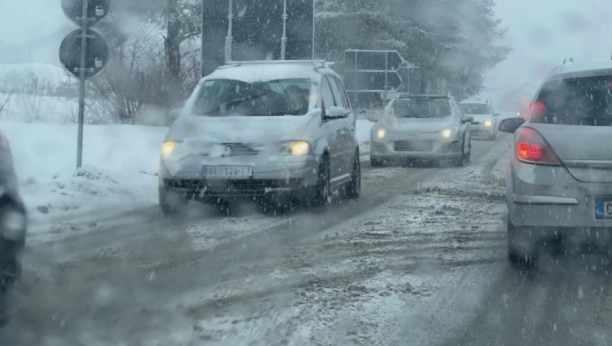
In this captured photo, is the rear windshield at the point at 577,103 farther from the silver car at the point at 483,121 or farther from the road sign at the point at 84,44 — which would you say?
the silver car at the point at 483,121

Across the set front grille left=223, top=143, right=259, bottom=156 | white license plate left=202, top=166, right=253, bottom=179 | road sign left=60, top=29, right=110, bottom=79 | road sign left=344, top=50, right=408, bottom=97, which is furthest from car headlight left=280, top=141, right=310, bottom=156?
road sign left=344, top=50, right=408, bottom=97

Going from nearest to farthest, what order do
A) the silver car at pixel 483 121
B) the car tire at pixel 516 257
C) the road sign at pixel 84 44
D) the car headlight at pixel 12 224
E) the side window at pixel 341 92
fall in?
1. the car headlight at pixel 12 224
2. the car tire at pixel 516 257
3. the road sign at pixel 84 44
4. the side window at pixel 341 92
5. the silver car at pixel 483 121

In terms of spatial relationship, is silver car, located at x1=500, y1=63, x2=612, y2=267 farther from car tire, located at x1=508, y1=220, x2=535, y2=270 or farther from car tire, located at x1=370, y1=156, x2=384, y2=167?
car tire, located at x1=370, y1=156, x2=384, y2=167

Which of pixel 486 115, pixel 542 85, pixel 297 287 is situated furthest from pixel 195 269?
pixel 486 115

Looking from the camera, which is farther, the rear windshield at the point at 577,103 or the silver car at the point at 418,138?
the silver car at the point at 418,138

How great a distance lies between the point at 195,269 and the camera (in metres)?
6.40

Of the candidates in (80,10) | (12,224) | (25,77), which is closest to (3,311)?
(12,224)

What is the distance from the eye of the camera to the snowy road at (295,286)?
4.66 metres

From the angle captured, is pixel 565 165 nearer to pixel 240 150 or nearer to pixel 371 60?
pixel 240 150

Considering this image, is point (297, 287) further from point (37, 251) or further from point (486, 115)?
point (486, 115)

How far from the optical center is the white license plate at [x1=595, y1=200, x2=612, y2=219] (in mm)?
5953

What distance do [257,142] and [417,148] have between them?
→ 26.9 ft

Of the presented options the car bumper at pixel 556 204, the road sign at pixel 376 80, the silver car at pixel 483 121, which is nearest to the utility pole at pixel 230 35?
the road sign at pixel 376 80

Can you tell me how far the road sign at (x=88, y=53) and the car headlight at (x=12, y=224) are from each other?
20.5 ft
